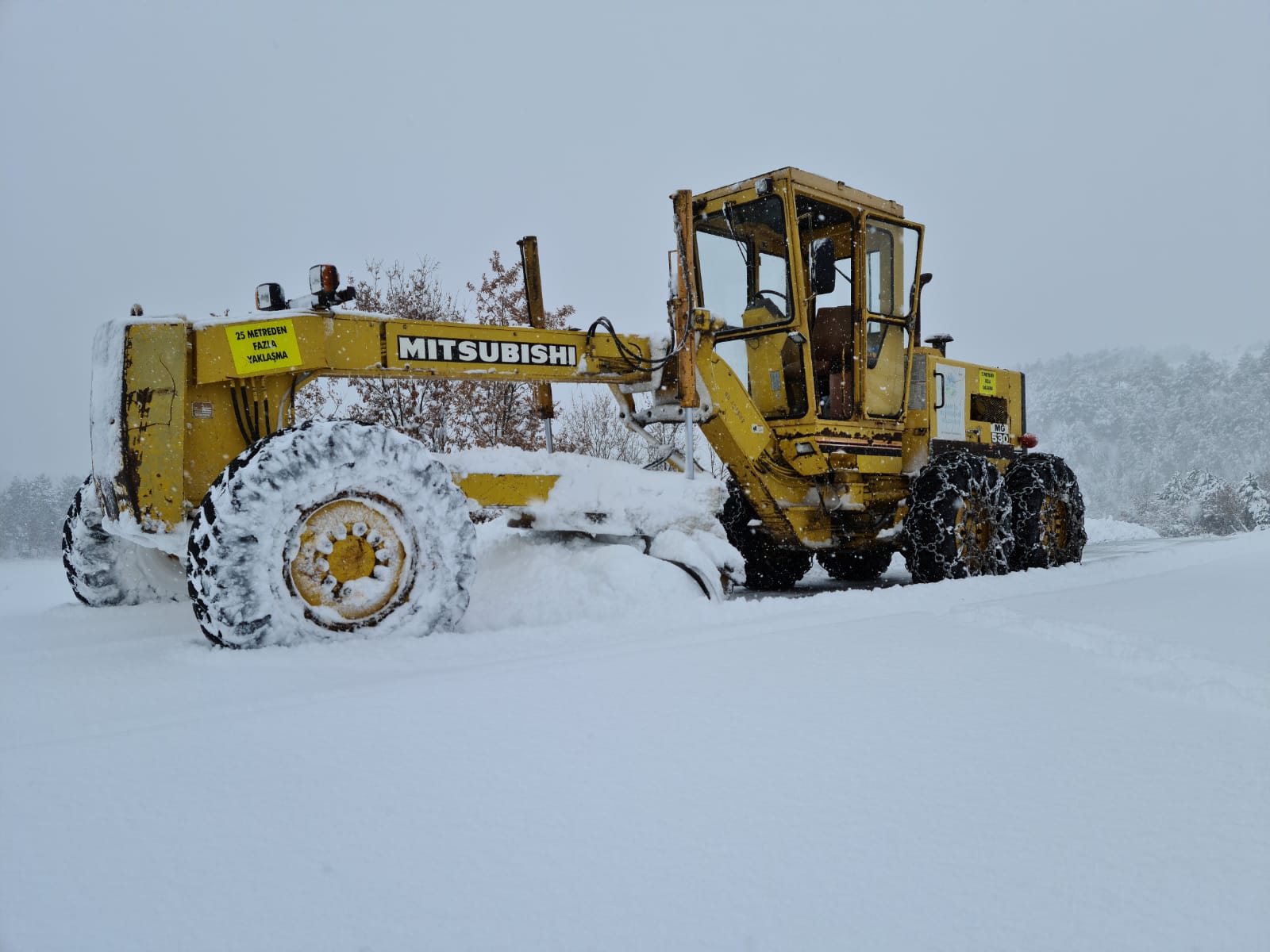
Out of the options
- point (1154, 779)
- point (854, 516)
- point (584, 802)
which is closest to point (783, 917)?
point (584, 802)

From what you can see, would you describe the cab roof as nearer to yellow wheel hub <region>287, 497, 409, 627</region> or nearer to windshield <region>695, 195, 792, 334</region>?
windshield <region>695, 195, 792, 334</region>

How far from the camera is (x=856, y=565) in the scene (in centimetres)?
793

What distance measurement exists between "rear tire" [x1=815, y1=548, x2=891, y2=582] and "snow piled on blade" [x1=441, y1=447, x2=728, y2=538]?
3039mm

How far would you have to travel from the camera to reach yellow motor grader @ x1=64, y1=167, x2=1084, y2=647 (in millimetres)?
3600

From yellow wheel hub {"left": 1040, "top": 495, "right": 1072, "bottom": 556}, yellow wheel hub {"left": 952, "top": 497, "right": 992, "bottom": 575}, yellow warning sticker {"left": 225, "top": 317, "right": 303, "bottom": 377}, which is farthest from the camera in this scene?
yellow wheel hub {"left": 1040, "top": 495, "right": 1072, "bottom": 556}

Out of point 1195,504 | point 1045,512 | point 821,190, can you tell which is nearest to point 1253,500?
point 1195,504

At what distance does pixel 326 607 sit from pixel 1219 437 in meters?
50.2

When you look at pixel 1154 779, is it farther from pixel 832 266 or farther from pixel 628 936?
pixel 832 266

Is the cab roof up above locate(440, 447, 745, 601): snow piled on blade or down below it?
above

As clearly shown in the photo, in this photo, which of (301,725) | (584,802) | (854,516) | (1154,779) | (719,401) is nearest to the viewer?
(584,802)

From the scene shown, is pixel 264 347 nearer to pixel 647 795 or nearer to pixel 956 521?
pixel 647 795

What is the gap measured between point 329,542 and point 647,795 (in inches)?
90.0

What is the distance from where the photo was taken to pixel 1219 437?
43.2m

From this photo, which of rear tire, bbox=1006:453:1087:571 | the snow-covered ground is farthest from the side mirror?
the snow-covered ground
